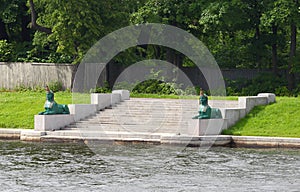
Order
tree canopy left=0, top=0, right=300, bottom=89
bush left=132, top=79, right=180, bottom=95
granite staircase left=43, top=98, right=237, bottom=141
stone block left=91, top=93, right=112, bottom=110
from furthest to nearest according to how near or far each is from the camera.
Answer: bush left=132, top=79, right=180, bottom=95, tree canopy left=0, top=0, right=300, bottom=89, stone block left=91, top=93, right=112, bottom=110, granite staircase left=43, top=98, right=237, bottom=141

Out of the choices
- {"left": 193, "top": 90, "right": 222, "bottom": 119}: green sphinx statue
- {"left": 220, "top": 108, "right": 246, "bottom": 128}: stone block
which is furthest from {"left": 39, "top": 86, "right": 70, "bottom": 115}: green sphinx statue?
{"left": 220, "top": 108, "right": 246, "bottom": 128}: stone block

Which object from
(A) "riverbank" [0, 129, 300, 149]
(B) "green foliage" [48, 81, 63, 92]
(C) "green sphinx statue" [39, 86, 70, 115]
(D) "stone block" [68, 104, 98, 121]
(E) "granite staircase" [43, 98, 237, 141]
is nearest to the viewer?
(A) "riverbank" [0, 129, 300, 149]

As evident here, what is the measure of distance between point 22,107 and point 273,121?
12.1m

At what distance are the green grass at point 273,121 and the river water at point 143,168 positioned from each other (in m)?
2.48

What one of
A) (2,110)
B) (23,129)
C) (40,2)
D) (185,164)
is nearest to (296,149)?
(185,164)

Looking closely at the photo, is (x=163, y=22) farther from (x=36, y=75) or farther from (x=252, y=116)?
(x=252, y=116)

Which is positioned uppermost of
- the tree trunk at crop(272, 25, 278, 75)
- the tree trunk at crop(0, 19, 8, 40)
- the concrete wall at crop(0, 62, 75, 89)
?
the tree trunk at crop(0, 19, 8, 40)

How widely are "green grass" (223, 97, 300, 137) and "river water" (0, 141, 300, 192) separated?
248 centimetres

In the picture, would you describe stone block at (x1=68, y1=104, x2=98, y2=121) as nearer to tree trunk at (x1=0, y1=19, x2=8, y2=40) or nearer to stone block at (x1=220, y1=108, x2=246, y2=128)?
stone block at (x1=220, y1=108, x2=246, y2=128)

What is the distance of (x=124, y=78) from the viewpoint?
157ft

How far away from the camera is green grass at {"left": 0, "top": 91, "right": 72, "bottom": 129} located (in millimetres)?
35625

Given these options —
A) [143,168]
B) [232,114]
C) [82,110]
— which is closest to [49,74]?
[82,110]

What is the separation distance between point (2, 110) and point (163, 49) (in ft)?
48.3

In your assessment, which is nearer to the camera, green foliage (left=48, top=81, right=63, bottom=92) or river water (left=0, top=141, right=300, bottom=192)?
river water (left=0, top=141, right=300, bottom=192)
